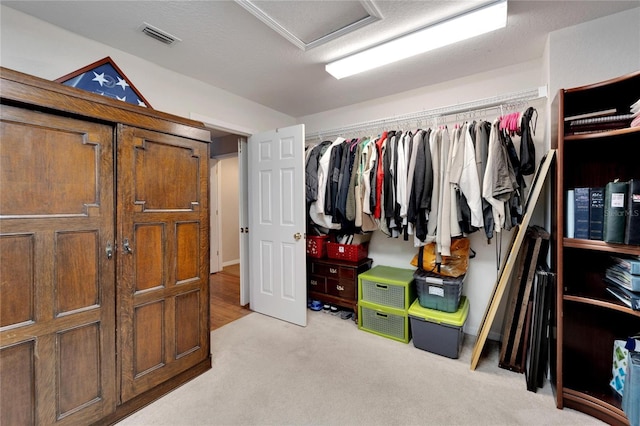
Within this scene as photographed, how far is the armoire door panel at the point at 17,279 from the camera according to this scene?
1186 millimetres

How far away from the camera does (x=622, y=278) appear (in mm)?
Result: 1484

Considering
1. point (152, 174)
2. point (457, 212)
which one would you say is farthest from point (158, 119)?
Result: point (457, 212)

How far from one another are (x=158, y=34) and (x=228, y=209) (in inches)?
155

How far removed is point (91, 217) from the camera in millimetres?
1438

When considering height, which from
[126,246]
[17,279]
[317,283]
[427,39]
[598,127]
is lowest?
[317,283]

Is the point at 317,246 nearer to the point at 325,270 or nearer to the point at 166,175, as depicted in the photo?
the point at 325,270

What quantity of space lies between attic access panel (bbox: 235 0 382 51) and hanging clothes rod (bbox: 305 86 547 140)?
1181 mm

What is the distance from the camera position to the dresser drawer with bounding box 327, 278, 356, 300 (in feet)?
9.30

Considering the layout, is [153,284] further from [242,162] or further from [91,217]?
[242,162]

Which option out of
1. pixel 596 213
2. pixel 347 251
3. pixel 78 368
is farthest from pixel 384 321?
pixel 78 368

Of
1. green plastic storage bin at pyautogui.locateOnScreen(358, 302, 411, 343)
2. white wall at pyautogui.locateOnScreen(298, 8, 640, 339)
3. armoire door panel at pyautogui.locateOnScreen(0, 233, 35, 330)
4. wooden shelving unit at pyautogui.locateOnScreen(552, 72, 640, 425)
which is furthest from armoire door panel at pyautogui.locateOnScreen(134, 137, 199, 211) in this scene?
wooden shelving unit at pyautogui.locateOnScreen(552, 72, 640, 425)

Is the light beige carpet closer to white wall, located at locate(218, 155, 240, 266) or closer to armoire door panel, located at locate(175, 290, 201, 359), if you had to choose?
armoire door panel, located at locate(175, 290, 201, 359)

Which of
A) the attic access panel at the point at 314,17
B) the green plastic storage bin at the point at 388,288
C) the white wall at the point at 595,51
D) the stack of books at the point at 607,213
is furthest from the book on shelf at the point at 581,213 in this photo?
the attic access panel at the point at 314,17

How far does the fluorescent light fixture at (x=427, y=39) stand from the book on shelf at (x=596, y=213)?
118 cm
